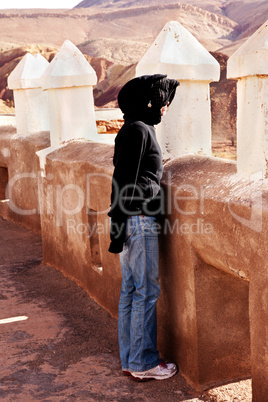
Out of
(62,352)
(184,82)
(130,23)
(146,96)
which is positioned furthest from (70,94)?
(130,23)

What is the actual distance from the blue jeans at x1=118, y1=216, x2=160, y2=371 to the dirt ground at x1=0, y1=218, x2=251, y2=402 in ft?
0.86

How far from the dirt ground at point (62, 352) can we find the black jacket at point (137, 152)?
1062mm

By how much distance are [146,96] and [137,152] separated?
0.38 m

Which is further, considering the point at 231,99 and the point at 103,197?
the point at 231,99

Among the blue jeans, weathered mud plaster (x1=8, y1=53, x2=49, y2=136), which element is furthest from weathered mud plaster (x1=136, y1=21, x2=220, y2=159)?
weathered mud plaster (x1=8, y1=53, x2=49, y2=136)

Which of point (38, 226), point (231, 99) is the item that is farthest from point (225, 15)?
point (38, 226)

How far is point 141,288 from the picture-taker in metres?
3.68

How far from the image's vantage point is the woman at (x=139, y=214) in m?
3.50

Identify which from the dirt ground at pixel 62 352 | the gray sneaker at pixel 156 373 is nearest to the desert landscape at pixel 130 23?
the dirt ground at pixel 62 352

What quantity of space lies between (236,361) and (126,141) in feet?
5.89

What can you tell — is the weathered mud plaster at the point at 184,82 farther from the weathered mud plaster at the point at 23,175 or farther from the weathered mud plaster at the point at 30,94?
the weathered mud plaster at the point at 30,94

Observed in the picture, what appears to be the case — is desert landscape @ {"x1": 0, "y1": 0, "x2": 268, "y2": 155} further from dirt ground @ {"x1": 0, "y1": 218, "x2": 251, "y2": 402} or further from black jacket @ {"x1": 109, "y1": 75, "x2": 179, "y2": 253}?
black jacket @ {"x1": 109, "y1": 75, "x2": 179, "y2": 253}

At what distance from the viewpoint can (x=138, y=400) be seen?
364 cm

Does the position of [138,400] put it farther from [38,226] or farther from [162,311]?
[38,226]
